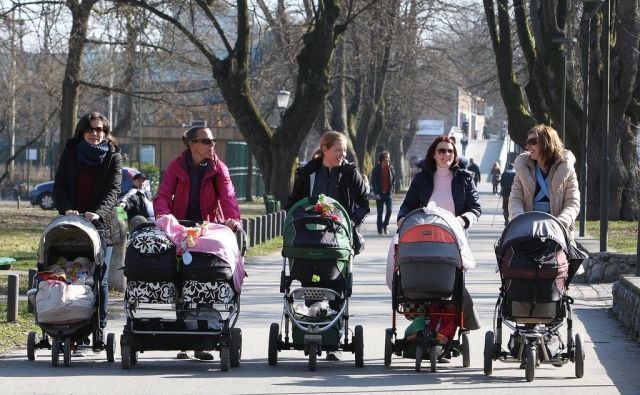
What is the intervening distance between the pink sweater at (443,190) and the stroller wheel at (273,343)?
5.44 feet

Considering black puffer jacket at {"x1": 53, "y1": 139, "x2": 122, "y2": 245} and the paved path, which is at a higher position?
black puffer jacket at {"x1": 53, "y1": 139, "x2": 122, "y2": 245}

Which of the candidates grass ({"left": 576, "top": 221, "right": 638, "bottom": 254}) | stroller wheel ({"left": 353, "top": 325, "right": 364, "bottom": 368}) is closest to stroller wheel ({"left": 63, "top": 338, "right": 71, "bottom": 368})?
stroller wheel ({"left": 353, "top": 325, "right": 364, "bottom": 368})

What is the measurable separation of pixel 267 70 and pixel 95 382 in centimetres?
3570

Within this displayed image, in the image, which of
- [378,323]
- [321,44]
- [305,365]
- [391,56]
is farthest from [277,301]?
[391,56]

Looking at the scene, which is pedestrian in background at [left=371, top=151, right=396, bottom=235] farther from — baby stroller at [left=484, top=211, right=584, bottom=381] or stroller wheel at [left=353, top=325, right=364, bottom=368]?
baby stroller at [left=484, top=211, right=584, bottom=381]

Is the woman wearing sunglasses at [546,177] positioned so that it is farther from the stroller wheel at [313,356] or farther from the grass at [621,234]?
the grass at [621,234]

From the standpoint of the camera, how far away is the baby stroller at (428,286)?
10242mm

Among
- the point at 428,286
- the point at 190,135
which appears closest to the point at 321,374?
the point at 428,286

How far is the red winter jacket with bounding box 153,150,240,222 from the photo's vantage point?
36.0ft

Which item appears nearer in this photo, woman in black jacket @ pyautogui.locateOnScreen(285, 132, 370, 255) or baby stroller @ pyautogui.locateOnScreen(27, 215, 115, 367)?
baby stroller @ pyautogui.locateOnScreen(27, 215, 115, 367)

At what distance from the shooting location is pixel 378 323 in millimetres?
13680

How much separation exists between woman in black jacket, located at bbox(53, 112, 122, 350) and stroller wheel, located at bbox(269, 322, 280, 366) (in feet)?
4.86

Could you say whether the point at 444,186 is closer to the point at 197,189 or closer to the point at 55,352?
the point at 197,189

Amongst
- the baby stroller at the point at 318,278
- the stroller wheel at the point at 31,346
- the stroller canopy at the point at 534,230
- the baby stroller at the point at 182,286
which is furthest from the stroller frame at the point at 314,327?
the stroller wheel at the point at 31,346
